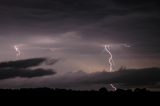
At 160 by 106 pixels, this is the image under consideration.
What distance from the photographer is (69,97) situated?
131750mm

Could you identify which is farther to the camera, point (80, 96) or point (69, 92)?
point (69, 92)

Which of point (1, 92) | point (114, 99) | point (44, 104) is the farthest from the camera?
point (1, 92)

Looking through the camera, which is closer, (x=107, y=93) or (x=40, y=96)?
(x=40, y=96)

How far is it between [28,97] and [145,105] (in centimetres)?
2869

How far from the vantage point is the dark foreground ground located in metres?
129

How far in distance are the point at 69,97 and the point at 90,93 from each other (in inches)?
486

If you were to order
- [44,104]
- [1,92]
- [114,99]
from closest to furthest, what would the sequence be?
[44,104] → [114,99] → [1,92]

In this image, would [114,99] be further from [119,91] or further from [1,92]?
[1,92]

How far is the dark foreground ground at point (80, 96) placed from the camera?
128625 millimetres

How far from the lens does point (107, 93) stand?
143 m

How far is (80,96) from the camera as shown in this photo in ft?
443

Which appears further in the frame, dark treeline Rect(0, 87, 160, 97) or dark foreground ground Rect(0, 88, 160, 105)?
dark treeline Rect(0, 87, 160, 97)

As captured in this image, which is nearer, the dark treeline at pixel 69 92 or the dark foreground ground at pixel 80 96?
the dark foreground ground at pixel 80 96

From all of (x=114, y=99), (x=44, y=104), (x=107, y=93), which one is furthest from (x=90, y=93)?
(x=44, y=104)
